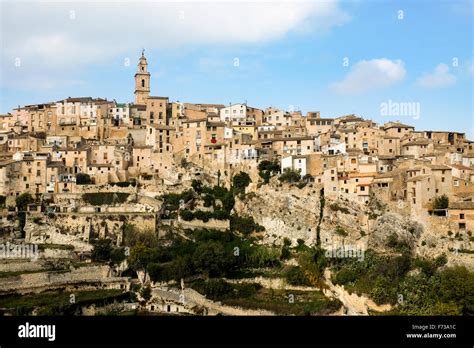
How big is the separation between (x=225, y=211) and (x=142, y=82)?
18065mm

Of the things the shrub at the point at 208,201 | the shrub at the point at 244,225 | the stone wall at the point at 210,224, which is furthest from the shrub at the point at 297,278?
the shrub at the point at 208,201

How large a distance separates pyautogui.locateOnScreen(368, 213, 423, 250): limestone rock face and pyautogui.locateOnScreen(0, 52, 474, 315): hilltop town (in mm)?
66

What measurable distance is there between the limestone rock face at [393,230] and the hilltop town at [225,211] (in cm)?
7

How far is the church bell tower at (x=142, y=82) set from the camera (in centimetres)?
5694

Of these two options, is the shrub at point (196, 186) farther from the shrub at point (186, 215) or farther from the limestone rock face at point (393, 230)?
the limestone rock face at point (393, 230)

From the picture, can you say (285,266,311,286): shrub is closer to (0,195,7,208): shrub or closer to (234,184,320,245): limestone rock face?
(234,184,320,245): limestone rock face

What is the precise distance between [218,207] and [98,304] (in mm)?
10875

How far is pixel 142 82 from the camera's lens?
57.1 meters

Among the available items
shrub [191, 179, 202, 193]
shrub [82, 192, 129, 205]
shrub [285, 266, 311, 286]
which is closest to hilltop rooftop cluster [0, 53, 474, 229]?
shrub [191, 179, 202, 193]

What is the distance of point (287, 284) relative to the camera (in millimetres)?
36500

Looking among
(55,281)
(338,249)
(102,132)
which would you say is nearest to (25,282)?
(55,281)

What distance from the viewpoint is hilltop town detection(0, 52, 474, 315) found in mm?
35594

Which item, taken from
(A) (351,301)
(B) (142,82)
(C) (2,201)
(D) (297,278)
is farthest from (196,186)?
(B) (142,82)

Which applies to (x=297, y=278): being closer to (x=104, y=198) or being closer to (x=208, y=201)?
(x=208, y=201)
